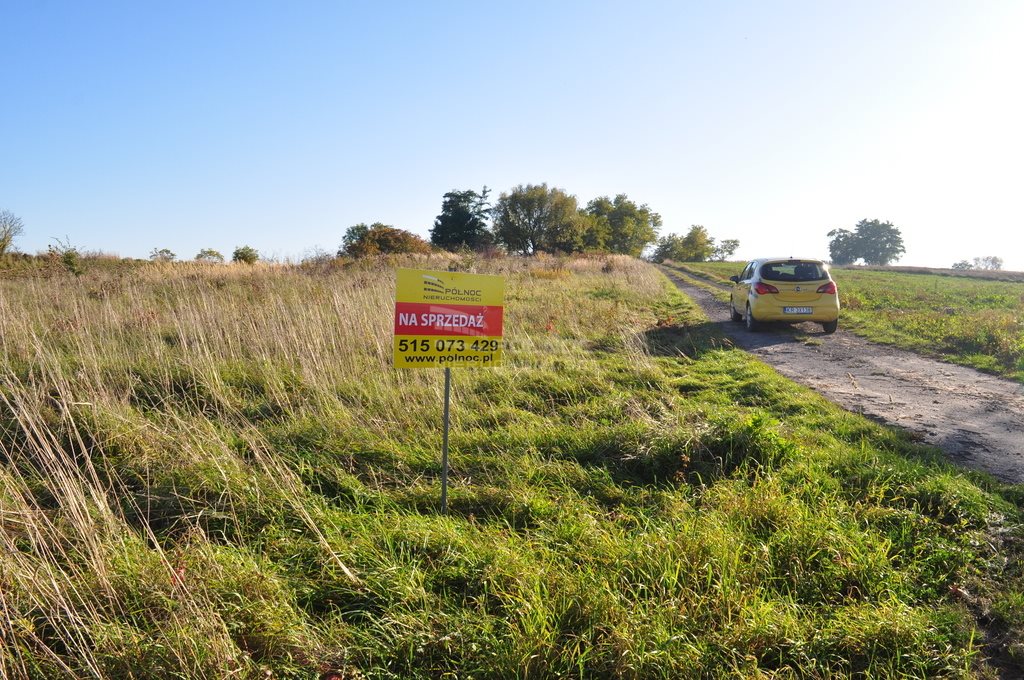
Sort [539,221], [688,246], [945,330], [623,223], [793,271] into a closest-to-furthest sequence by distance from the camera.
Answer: [945,330] → [793,271] → [539,221] → [623,223] → [688,246]

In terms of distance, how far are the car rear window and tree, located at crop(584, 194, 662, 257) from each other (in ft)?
181

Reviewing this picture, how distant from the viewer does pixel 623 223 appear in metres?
71.8

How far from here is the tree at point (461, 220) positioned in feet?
185

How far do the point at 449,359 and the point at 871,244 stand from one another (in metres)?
154

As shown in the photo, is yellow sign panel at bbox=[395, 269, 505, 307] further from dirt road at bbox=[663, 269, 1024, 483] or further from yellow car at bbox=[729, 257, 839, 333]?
yellow car at bbox=[729, 257, 839, 333]

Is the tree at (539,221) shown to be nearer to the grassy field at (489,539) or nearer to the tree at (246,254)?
Result: the tree at (246,254)

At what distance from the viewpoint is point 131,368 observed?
6.27m

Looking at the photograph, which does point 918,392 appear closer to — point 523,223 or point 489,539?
point 489,539

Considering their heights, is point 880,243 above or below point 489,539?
above

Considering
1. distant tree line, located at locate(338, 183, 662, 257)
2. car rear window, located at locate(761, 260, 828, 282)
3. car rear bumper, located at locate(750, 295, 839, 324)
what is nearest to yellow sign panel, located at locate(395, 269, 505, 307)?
car rear bumper, located at locate(750, 295, 839, 324)

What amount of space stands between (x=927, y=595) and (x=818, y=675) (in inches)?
39.3

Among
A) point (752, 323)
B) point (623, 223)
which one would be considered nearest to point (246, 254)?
point (752, 323)

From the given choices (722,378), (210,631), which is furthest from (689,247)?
(210,631)

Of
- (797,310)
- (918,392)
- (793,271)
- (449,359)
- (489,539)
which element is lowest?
(489,539)
